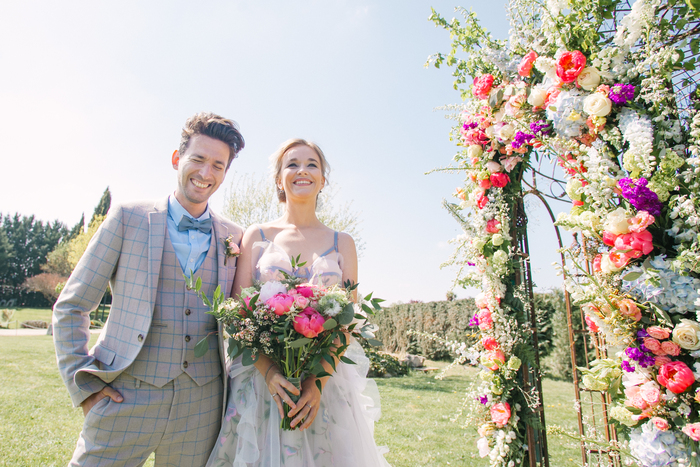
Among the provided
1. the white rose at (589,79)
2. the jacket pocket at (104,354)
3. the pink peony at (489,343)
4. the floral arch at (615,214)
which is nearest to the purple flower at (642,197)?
the floral arch at (615,214)

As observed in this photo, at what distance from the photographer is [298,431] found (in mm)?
2154

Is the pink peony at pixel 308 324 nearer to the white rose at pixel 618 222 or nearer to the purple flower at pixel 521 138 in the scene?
the white rose at pixel 618 222

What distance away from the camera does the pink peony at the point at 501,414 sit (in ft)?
9.39

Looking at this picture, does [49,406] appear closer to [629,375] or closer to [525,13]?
[629,375]

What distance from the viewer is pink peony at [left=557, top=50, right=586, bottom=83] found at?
7.47 ft

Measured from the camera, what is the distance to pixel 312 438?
7.29 ft

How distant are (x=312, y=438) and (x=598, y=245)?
1951mm

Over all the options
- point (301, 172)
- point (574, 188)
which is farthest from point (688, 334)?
point (301, 172)

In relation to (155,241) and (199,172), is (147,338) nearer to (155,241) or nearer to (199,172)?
(155,241)

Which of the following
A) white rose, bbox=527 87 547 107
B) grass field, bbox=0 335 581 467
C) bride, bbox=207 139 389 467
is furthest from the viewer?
grass field, bbox=0 335 581 467

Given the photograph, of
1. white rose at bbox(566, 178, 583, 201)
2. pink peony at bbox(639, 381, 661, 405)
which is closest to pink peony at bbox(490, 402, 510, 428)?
pink peony at bbox(639, 381, 661, 405)

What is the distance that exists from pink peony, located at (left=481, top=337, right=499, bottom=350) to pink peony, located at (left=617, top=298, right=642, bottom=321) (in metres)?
1.15

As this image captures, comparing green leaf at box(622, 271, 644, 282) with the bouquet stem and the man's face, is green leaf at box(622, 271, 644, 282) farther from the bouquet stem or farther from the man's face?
the man's face

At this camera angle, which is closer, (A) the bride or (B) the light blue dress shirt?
(A) the bride
